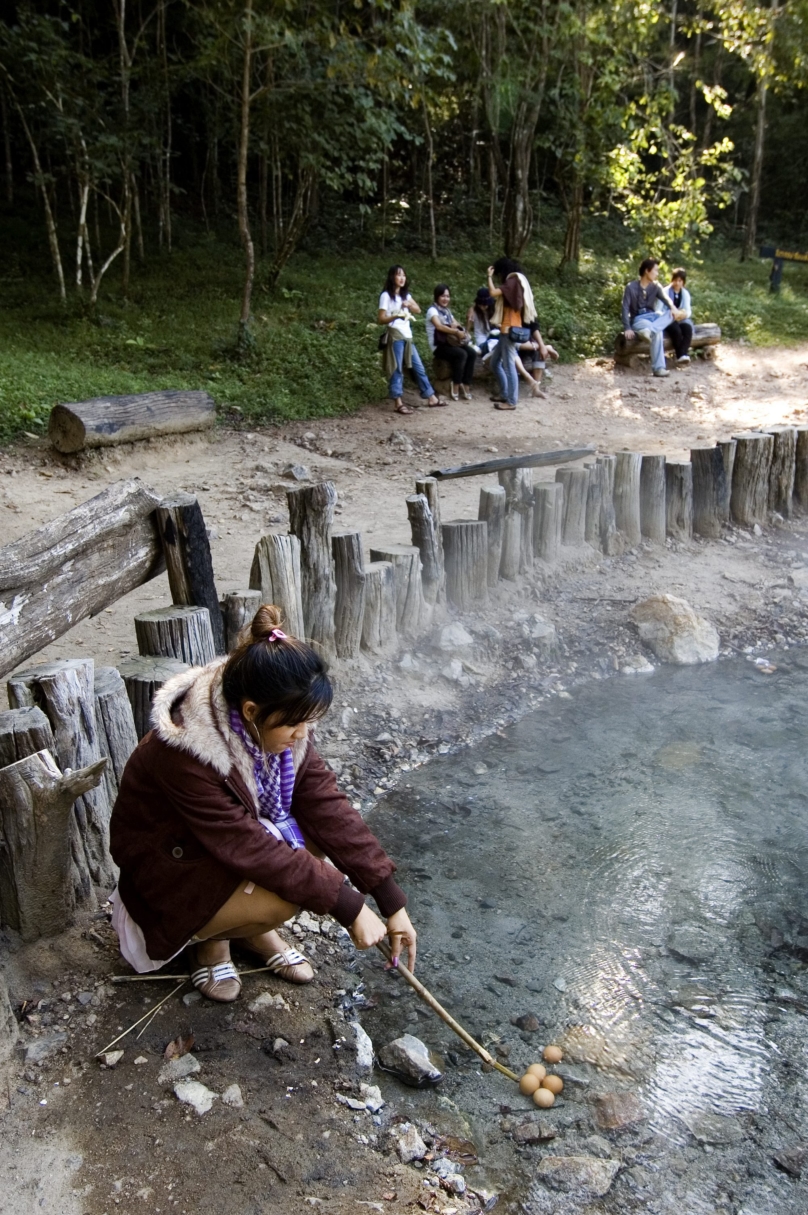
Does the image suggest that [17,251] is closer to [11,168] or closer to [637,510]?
[11,168]

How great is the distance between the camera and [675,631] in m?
5.57

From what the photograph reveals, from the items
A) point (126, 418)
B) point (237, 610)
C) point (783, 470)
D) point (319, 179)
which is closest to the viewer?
point (237, 610)

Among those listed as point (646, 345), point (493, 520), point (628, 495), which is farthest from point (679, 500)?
point (646, 345)

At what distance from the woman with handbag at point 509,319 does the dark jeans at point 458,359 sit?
0.83ft

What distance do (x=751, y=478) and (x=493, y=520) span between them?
7.39 ft

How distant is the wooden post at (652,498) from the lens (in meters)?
6.34

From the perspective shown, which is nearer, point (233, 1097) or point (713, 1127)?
point (233, 1097)

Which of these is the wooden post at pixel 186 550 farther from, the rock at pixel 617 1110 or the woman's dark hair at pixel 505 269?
the woman's dark hair at pixel 505 269

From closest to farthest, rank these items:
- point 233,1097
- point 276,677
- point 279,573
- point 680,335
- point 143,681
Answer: point 276,677 → point 233,1097 → point 143,681 → point 279,573 → point 680,335

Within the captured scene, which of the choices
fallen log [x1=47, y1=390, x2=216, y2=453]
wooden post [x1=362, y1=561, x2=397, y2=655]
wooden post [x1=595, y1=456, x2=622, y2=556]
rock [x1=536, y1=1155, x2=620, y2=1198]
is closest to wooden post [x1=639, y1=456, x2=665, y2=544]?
wooden post [x1=595, y1=456, x2=622, y2=556]

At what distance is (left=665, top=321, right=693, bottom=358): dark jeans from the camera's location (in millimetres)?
11234

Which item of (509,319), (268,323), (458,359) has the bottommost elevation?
(458,359)

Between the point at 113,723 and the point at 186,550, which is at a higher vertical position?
the point at 186,550

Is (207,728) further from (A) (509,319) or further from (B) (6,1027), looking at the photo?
(A) (509,319)
